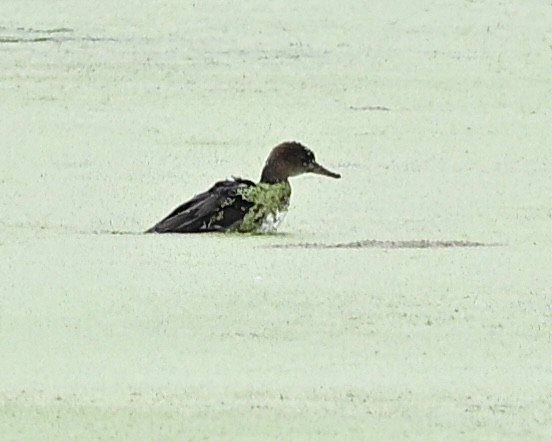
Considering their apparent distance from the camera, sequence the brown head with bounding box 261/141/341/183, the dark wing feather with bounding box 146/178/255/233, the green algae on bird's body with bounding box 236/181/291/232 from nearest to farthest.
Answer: the dark wing feather with bounding box 146/178/255/233
the green algae on bird's body with bounding box 236/181/291/232
the brown head with bounding box 261/141/341/183

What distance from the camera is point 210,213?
6961 millimetres

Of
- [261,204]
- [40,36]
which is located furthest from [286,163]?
[40,36]

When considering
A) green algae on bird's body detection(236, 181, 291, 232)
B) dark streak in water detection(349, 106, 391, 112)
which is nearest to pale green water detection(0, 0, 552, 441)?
dark streak in water detection(349, 106, 391, 112)

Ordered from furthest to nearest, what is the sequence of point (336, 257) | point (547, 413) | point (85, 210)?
1. point (85, 210)
2. point (336, 257)
3. point (547, 413)

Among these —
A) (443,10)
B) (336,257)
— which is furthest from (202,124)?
(443,10)

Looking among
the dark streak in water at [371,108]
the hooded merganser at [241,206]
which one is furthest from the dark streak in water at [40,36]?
the hooded merganser at [241,206]

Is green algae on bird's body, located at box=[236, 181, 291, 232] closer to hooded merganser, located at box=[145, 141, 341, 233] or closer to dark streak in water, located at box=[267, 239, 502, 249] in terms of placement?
hooded merganser, located at box=[145, 141, 341, 233]

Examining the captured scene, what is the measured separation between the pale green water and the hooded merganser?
9 cm

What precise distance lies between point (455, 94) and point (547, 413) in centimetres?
539

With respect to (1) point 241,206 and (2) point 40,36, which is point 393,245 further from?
(2) point 40,36

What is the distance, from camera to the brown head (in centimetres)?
734

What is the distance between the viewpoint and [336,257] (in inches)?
252

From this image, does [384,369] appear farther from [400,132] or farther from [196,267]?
[400,132]

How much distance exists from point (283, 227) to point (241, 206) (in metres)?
0.27
